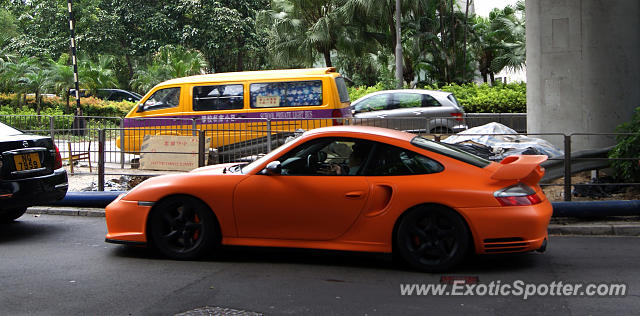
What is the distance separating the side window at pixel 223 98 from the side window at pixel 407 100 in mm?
4653

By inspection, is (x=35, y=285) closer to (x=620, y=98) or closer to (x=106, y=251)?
(x=106, y=251)

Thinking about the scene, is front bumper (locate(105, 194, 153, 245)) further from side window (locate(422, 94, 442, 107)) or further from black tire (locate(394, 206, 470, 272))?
side window (locate(422, 94, 442, 107))

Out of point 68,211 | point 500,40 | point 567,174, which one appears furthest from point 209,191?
point 500,40

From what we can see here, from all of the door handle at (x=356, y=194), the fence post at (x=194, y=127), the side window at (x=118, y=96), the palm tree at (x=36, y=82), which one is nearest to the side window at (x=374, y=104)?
the fence post at (x=194, y=127)

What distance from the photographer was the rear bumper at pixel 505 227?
615cm

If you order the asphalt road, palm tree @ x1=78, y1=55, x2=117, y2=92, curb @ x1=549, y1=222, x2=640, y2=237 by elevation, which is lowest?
the asphalt road

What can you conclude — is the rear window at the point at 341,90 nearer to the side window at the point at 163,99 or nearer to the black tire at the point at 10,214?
the side window at the point at 163,99

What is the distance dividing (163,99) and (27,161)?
26.4 ft

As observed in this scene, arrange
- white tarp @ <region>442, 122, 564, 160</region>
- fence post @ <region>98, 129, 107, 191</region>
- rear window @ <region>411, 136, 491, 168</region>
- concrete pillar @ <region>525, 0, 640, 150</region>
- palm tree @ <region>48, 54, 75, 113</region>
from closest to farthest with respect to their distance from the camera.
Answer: rear window @ <region>411, 136, 491, 168</region>
white tarp @ <region>442, 122, 564, 160</region>
fence post @ <region>98, 129, 107, 191</region>
concrete pillar @ <region>525, 0, 640, 150</region>
palm tree @ <region>48, 54, 75, 113</region>

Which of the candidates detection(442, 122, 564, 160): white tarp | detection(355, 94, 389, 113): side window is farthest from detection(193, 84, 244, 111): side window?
detection(442, 122, 564, 160): white tarp

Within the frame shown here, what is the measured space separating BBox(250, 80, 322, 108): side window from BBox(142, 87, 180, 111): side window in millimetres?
1767

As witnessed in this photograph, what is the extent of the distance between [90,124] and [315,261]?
29.2 feet

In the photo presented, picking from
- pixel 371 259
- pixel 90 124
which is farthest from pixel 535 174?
pixel 90 124

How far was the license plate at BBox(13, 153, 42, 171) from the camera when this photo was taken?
327 inches
